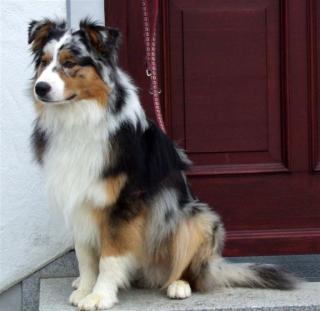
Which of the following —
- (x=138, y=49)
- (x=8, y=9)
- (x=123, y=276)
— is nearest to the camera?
(x=123, y=276)

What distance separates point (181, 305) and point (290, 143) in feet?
4.47

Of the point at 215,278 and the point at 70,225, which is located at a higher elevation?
the point at 70,225

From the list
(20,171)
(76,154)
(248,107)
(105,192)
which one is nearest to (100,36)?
(76,154)

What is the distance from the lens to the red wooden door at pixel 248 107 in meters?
4.25

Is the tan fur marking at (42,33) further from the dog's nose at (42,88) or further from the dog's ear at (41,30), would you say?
the dog's nose at (42,88)

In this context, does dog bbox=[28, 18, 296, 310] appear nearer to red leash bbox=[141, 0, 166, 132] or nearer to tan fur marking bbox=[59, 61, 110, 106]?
tan fur marking bbox=[59, 61, 110, 106]

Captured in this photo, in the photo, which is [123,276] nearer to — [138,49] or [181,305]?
[181,305]

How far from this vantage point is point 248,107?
4297 millimetres

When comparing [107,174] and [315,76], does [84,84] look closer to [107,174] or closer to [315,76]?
[107,174]

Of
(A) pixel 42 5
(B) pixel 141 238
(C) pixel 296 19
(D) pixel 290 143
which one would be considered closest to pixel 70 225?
(B) pixel 141 238

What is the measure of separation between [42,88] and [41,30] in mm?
368

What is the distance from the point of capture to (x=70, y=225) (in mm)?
3467

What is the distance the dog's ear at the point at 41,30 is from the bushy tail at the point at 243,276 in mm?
1378

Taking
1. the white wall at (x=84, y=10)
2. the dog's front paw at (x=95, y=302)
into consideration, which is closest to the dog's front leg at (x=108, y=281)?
the dog's front paw at (x=95, y=302)
